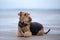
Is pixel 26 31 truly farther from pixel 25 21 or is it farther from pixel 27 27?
pixel 25 21

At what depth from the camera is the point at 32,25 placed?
457 cm

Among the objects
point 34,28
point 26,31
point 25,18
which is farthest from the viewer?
point 34,28

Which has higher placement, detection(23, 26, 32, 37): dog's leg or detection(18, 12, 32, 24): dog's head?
detection(18, 12, 32, 24): dog's head

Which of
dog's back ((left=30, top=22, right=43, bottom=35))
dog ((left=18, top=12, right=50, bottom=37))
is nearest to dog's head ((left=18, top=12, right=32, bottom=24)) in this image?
dog ((left=18, top=12, right=50, bottom=37))

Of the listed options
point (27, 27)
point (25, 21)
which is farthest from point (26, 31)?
point (25, 21)

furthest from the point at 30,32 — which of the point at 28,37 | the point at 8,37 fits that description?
the point at 8,37

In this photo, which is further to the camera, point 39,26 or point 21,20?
point 39,26

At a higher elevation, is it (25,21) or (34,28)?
(25,21)

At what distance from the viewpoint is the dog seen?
14.2 ft

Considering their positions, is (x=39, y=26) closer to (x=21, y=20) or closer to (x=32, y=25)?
(x=32, y=25)

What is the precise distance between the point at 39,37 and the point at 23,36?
0.29m

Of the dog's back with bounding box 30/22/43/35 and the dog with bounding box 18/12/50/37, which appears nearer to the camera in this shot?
the dog with bounding box 18/12/50/37

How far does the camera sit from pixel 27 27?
4418 millimetres

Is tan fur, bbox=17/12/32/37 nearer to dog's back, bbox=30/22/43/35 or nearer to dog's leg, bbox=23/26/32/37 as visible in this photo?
dog's leg, bbox=23/26/32/37
